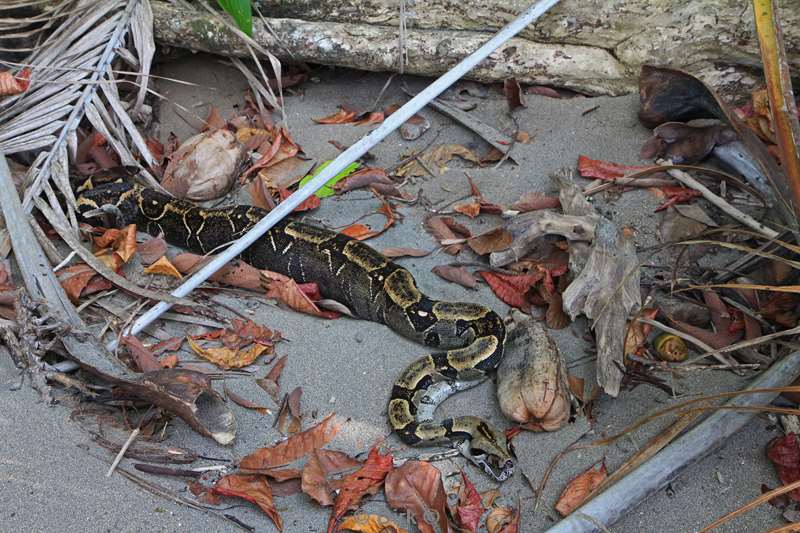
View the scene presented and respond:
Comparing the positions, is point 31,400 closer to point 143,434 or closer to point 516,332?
point 143,434

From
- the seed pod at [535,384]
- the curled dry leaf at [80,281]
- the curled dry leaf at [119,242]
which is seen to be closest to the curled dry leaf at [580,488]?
the seed pod at [535,384]

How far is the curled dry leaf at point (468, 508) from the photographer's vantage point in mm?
3559

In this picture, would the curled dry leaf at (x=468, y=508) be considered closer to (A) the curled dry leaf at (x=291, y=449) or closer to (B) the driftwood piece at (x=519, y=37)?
(A) the curled dry leaf at (x=291, y=449)

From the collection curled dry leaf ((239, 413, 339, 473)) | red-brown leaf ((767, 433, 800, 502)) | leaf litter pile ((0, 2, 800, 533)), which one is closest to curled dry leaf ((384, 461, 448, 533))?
leaf litter pile ((0, 2, 800, 533))

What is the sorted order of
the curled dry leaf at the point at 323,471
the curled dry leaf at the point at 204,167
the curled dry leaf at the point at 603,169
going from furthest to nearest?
the curled dry leaf at the point at 204,167 < the curled dry leaf at the point at 603,169 < the curled dry leaf at the point at 323,471

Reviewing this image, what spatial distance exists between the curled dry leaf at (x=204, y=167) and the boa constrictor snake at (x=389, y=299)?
173 mm

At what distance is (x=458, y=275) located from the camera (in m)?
5.00

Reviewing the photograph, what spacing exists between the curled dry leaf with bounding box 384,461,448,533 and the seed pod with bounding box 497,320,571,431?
590mm

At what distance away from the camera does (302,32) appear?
19.5 ft

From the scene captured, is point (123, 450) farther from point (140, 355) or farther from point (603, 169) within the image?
point (603, 169)

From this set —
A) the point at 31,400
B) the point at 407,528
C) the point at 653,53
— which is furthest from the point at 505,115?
the point at 31,400

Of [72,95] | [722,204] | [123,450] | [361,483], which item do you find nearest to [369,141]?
[361,483]

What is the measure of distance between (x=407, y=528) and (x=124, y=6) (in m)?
4.44

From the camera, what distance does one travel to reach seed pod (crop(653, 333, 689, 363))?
4.12 meters
